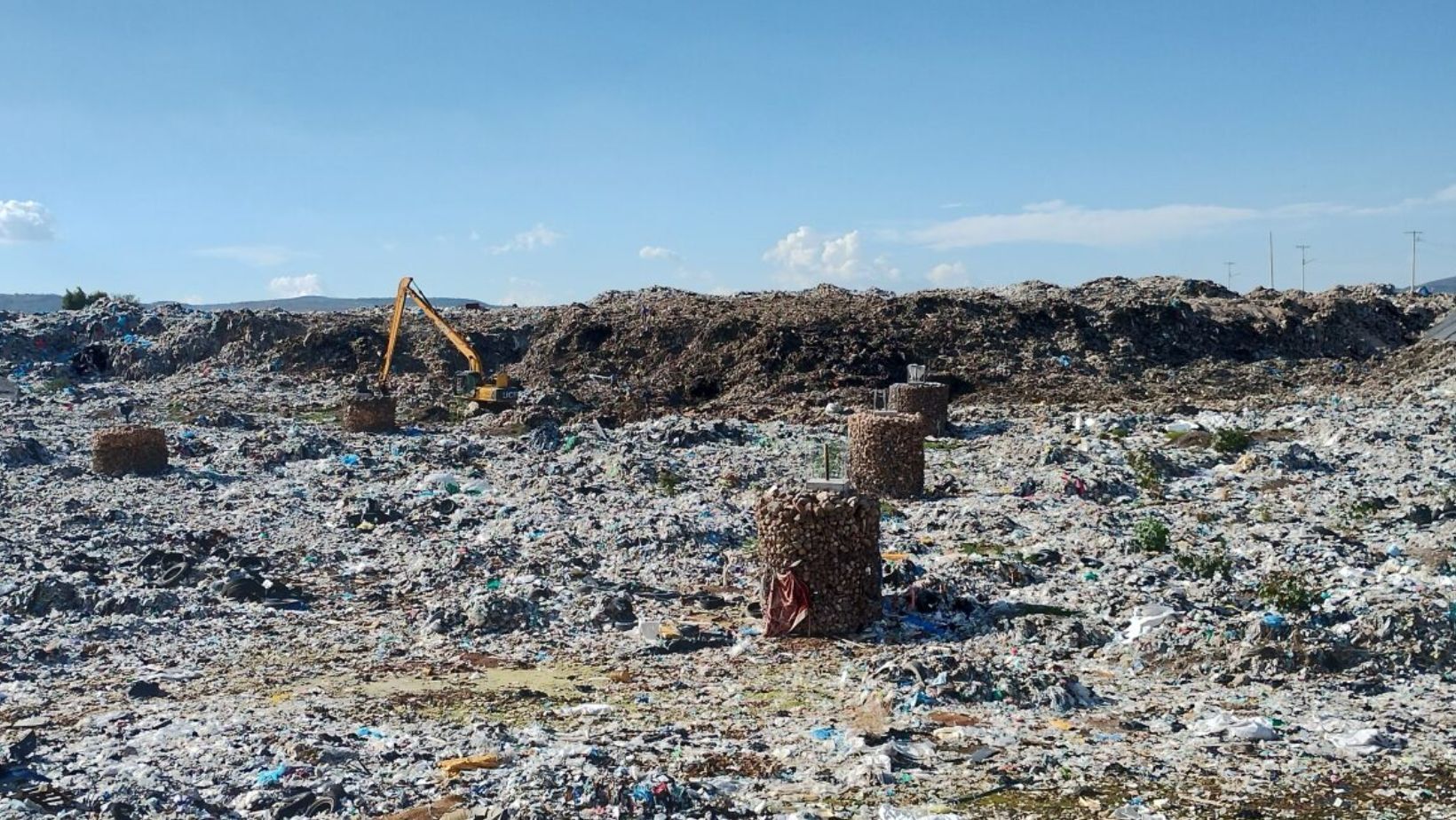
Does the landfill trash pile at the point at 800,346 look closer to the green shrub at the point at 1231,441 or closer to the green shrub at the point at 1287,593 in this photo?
the green shrub at the point at 1231,441

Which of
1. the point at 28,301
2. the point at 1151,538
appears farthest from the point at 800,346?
the point at 28,301

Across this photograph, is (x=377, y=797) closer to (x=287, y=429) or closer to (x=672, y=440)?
(x=672, y=440)

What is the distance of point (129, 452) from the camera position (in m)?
13.1

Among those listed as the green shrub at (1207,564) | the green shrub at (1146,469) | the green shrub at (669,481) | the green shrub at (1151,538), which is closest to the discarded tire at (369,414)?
the green shrub at (669,481)

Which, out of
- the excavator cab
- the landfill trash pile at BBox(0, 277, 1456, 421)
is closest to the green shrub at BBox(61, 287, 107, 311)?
the landfill trash pile at BBox(0, 277, 1456, 421)

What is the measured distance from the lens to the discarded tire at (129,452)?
12.9 metres

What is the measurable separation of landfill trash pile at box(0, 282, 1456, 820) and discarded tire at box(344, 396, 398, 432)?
332 centimetres

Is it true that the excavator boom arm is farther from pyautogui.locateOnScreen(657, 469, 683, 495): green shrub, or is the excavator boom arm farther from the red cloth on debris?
the red cloth on debris

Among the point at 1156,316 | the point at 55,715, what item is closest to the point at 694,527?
the point at 55,715

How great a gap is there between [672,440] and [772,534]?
7.47 meters

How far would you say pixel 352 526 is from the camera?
10352mm

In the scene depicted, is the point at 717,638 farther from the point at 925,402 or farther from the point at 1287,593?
the point at 925,402

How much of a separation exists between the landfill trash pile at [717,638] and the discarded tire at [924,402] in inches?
44.4

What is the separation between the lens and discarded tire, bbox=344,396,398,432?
1708 centimetres
